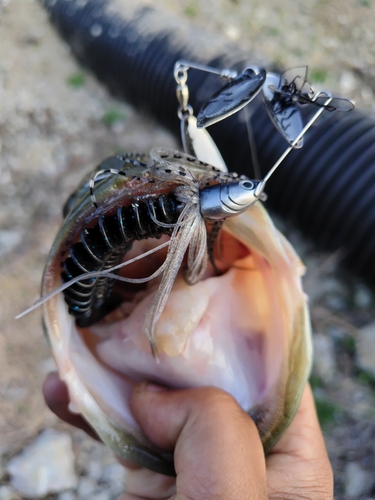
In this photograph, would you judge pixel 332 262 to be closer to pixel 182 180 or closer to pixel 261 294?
pixel 261 294

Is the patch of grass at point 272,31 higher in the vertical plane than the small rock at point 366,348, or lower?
higher

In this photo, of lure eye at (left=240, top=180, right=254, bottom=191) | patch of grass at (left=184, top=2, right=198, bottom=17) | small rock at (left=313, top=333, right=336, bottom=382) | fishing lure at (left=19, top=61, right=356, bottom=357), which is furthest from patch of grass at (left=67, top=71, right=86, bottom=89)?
lure eye at (left=240, top=180, right=254, bottom=191)

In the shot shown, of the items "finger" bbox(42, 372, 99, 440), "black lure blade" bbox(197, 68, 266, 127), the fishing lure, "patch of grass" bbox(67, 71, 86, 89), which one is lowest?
"patch of grass" bbox(67, 71, 86, 89)

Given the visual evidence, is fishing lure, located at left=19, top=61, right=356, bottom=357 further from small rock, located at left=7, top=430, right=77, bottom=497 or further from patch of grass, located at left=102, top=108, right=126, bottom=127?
patch of grass, located at left=102, top=108, right=126, bottom=127

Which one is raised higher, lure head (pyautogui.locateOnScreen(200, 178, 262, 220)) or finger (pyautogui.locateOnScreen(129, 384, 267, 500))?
lure head (pyautogui.locateOnScreen(200, 178, 262, 220))

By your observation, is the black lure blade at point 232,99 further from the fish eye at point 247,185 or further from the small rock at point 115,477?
the small rock at point 115,477

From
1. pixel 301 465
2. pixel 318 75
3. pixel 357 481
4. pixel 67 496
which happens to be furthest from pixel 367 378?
pixel 318 75

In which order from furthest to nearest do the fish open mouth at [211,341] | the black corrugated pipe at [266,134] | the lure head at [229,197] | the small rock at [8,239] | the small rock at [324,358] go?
the small rock at [8,239] → the black corrugated pipe at [266,134] → the small rock at [324,358] → the fish open mouth at [211,341] → the lure head at [229,197]

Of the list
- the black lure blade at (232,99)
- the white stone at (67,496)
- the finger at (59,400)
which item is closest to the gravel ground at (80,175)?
the white stone at (67,496)

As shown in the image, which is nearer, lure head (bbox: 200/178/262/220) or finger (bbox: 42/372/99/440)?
lure head (bbox: 200/178/262/220)
